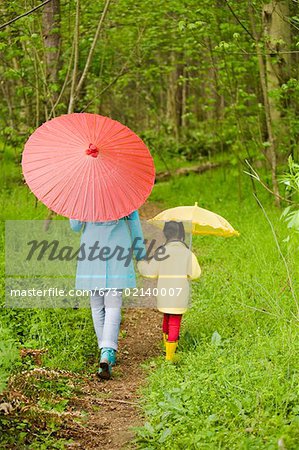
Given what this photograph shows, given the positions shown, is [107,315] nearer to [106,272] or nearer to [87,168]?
[106,272]

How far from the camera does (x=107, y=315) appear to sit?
6121 mm

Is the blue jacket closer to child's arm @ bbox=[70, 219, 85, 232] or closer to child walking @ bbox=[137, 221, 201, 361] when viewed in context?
child's arm @ bbox=[70, 219, 85, 232]

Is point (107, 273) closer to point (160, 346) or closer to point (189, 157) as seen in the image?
point (160, 346)

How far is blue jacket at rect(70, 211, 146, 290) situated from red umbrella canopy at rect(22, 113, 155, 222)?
370 mm

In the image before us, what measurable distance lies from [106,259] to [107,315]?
0.47m

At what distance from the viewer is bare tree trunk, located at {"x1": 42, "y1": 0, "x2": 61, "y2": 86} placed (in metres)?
A: 10.7

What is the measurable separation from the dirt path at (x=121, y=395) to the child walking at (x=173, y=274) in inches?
16.4

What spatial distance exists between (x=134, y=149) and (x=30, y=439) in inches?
103

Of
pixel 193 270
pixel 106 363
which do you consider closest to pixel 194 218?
pixel 193 270

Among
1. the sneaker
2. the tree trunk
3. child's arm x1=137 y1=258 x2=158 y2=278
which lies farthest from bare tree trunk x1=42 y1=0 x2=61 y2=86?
the sneaker

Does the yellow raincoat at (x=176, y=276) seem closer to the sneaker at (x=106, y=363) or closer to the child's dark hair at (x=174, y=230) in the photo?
the child's dark hair at (x=174, y=230)

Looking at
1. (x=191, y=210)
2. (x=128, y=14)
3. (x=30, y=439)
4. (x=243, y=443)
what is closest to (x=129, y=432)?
(x=30, y=439)

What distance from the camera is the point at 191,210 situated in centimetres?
628

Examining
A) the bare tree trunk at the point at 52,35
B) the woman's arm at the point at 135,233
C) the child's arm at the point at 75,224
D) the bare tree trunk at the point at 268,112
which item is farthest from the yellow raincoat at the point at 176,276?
the bare tree trunk at the point at 268,112
